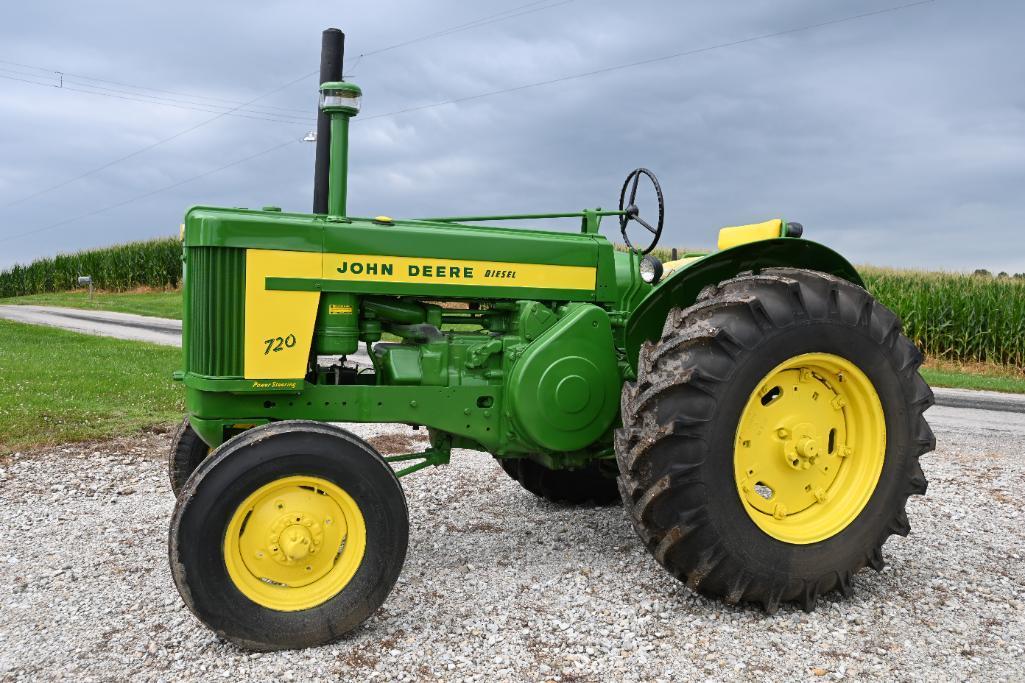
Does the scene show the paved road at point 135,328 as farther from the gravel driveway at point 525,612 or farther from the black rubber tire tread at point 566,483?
the gravel driveway at point 525,612

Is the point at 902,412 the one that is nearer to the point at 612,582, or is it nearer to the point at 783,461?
the point at 783,461

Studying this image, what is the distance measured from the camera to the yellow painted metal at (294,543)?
3.52 meters

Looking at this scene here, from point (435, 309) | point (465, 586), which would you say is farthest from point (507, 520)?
point (435, 309)

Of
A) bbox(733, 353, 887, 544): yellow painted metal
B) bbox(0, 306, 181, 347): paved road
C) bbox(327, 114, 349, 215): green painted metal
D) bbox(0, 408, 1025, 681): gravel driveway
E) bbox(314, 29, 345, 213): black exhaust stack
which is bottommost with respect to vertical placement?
bbox(0, 408, 1025, 681): gravel driveway

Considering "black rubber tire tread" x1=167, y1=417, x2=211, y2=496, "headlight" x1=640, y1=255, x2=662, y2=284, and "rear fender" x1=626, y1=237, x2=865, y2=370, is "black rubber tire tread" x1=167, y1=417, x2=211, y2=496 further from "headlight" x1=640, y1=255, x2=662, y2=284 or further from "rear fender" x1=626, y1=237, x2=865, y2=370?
"headlight" x1=640, y1=255, x2=662, y2=284

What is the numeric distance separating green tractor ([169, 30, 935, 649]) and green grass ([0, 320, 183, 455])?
423 centimetres

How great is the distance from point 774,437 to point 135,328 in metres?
20.2

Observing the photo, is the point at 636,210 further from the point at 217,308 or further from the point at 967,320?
the point at 967,320

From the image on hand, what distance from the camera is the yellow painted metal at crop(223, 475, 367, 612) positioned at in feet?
11.6

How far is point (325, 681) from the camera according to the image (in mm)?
3281

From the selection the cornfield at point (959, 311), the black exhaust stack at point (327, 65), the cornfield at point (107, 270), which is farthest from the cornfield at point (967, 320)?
the cornfield at point (107, 270)

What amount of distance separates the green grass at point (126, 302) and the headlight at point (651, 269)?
22668 millimetres

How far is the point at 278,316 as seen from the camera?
3.98 meters

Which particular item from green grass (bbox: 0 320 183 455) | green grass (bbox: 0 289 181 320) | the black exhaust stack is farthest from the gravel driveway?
green grass (bbox: 0 289 181 320)
